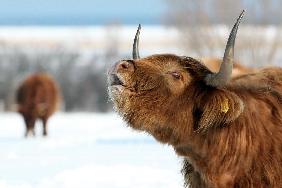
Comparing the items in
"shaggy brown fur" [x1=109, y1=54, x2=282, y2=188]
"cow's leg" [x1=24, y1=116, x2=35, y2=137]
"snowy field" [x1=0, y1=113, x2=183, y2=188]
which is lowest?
"cow's leg" [x1=24, y1=116, x2=35, y2=137]

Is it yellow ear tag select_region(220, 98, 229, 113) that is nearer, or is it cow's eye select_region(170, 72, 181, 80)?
yellow ear tag select_region(220, 98, 229, 113)

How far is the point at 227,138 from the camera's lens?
5102 mm

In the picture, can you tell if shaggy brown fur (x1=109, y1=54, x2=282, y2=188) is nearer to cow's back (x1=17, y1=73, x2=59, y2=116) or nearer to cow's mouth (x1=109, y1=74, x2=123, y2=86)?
cow's mouth (x1=109, y1=74, x2=123, y2=86)

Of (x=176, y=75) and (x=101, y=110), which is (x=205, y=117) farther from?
A: (x=101, y=110)

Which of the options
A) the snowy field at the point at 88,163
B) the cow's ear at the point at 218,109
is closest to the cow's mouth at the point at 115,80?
the cow's ear at the point at 218,109

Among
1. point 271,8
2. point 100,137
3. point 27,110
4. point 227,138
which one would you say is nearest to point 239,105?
point 227,138

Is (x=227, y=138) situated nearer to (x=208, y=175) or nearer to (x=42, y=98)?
(x=208, y=175)

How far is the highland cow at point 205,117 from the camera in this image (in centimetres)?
495

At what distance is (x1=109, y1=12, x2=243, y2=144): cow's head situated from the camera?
4.91 metres

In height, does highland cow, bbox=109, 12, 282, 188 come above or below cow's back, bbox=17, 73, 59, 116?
above

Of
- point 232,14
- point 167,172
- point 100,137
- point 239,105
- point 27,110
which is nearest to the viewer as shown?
point 239,105

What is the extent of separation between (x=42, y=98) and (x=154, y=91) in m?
18.6

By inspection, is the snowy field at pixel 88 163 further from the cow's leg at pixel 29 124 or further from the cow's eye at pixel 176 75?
the cow's leg at pixel 29 124

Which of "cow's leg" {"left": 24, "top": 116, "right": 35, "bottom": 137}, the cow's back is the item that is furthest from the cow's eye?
the cow's back
